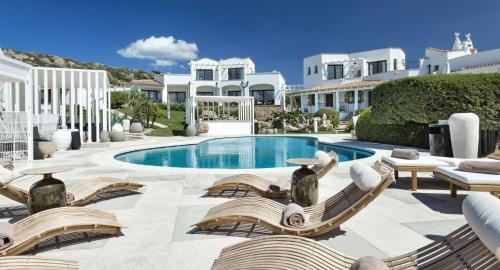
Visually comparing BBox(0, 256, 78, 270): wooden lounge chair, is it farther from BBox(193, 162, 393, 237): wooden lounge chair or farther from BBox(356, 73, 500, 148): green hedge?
BBox(356, 73, 500, 148): green hedge

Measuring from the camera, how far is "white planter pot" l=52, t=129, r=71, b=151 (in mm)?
14969

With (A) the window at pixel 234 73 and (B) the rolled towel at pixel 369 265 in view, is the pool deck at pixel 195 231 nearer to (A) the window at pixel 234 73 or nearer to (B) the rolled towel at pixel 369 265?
(B) the rolled towel at pixel 369 265

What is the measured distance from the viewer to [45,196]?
475 centimetres

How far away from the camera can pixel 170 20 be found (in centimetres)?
5088

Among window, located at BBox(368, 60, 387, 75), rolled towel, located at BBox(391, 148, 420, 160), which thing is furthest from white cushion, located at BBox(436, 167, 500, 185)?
window, located at BBox(368, 60, 387, 75)

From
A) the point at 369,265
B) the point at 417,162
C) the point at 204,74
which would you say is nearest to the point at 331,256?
the point at 369,265

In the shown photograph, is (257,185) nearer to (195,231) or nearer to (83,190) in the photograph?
(195,231)

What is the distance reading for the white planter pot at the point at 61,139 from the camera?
15.0 m

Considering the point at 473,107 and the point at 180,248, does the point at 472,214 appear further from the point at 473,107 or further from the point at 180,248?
the point at 473,107

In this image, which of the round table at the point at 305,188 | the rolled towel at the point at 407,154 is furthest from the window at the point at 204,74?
the round table at the point at 305,188

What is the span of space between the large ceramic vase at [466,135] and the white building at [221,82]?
36.0 metres

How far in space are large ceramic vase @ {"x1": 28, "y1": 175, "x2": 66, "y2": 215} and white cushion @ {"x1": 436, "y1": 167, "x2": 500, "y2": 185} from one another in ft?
20.8

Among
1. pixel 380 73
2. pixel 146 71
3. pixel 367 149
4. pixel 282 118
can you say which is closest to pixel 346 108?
pixel 380 73

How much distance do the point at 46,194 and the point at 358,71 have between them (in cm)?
4369
